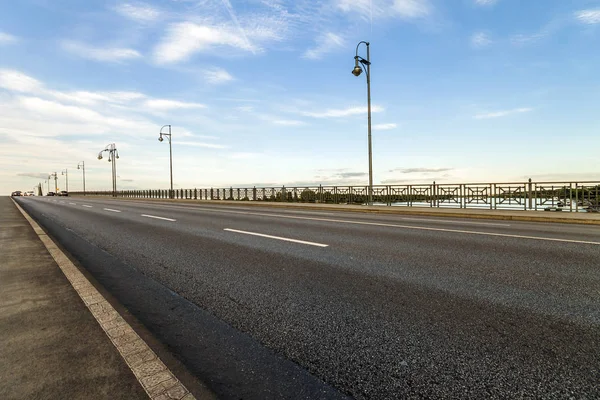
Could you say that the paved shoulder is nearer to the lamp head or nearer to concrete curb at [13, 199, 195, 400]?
concrete curb at [13, 199, 195, 400]

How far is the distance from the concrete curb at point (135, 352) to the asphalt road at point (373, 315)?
0.22 meters

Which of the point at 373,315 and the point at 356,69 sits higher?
the point at 356,69

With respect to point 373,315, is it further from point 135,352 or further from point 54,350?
point 54,350

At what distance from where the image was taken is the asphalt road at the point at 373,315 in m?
2.28

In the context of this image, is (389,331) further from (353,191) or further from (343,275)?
(353,191)

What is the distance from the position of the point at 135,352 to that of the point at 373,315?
215cm

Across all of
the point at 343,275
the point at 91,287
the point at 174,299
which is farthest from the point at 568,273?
the point at 91,287

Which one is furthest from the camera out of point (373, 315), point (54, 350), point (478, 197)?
point (478, 197)

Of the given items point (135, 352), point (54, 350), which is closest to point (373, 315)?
point (135, 352)

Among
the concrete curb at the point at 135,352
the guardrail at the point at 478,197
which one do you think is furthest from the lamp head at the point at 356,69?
the concrete curb at the point at 135,352

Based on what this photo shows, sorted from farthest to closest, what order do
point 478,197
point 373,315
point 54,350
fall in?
point 478,197
point 373,315
point 54,350

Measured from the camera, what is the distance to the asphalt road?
2277 mm

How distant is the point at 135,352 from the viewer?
2582 millimetres

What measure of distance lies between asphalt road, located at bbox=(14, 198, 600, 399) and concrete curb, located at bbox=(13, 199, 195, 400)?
0.72ft
